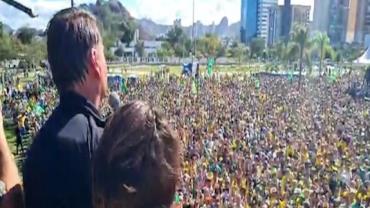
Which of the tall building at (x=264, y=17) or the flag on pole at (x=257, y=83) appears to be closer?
the flag on pole at (x=257, y=83)

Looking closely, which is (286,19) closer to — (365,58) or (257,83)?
(365,58)

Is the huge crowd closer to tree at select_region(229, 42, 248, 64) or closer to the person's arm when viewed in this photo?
the person's arm

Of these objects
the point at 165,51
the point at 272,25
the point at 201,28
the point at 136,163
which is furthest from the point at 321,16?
the point at 136,163

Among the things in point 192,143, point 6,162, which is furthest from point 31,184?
point 192,143

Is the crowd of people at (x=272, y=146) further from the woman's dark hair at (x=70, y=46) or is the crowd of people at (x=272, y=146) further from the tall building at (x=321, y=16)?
the tall building at (x=321, y=16)

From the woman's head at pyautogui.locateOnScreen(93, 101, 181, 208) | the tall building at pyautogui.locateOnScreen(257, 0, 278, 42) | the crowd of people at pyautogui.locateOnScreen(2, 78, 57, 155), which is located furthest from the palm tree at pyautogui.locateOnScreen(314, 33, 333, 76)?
the woman's head at pyautogui.locateOnScreen(93, 101, 181, 208)

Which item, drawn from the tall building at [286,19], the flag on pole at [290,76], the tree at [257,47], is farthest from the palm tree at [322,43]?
the tree at [257,47]
